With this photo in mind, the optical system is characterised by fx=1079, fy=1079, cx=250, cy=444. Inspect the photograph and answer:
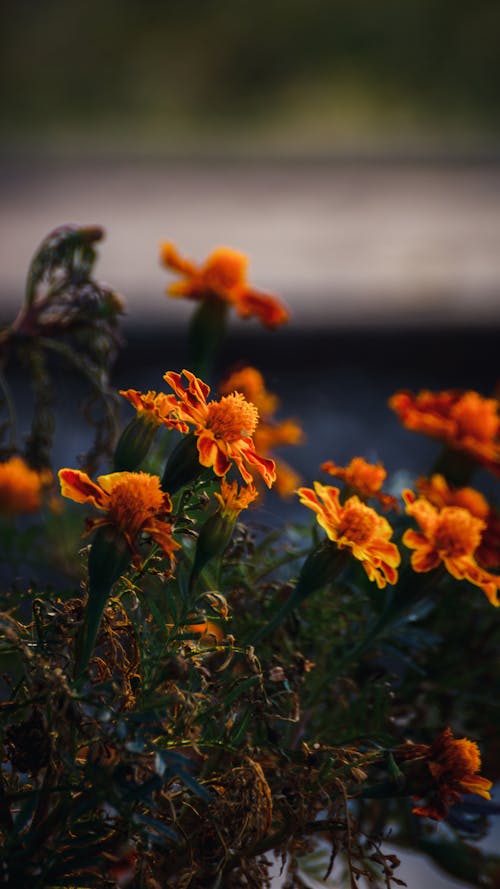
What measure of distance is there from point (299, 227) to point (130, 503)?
2.66 meters

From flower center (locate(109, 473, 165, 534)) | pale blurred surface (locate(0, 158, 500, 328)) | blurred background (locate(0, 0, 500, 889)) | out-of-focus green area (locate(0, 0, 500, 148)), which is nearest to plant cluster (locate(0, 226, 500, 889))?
flower center (locate(109, 473, 165, 534))

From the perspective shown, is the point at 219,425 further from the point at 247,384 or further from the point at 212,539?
the point at 247,384

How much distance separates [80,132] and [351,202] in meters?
1.63

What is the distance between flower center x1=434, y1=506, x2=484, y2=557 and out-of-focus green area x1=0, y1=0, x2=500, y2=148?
12.8 ft

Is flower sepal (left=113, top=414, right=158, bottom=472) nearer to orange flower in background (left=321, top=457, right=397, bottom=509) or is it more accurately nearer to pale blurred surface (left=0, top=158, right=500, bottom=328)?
orange flower in background (left=321, top=457, right=397, bottom=509)

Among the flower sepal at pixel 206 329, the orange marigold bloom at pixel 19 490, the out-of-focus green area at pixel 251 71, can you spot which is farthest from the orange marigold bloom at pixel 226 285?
the out-of-focus green area at pixel 251 71

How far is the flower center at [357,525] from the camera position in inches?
16.1

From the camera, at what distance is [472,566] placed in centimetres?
44

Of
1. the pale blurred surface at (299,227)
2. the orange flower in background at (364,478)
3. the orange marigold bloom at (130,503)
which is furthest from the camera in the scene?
the pale blurred surface at (299,227)

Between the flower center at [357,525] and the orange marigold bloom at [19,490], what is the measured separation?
0.25m

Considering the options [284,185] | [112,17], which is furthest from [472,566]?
[112,17]

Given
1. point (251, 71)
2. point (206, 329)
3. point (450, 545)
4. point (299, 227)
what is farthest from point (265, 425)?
point (251, 71)

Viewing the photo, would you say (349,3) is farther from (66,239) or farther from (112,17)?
(66,239)

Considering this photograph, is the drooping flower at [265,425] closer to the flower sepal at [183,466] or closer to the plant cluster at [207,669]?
the plant cluster at [207,669]
